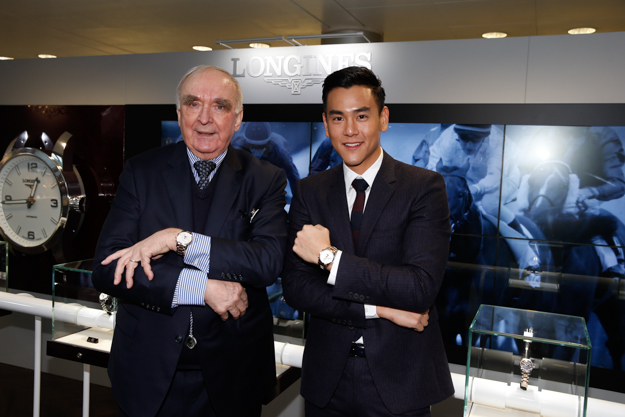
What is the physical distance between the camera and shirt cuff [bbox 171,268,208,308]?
163 centimetres

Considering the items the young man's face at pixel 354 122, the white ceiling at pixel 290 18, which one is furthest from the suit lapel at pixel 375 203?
the white ceiling at pixel 290 18

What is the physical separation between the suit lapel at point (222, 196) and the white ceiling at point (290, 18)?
356 centimetres

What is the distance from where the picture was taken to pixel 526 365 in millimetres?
1506

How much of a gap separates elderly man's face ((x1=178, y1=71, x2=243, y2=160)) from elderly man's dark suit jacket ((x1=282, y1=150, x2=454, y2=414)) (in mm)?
479

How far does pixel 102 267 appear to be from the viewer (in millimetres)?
1691

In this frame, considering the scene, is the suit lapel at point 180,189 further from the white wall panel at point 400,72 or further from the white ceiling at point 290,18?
the white ceiling at point 290,18

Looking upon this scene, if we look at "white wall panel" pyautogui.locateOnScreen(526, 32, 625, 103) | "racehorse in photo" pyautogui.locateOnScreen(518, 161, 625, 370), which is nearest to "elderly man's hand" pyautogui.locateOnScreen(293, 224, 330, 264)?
"racehorse in photo" pyautogui.locateOnScreen(518, 161, 625, 370)

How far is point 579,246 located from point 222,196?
2.93 m

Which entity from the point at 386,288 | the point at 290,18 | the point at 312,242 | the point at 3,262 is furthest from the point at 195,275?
the point at 290,18

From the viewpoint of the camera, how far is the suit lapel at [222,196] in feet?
5.73

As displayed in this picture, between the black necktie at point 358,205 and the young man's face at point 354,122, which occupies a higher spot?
the young man's face at point 354,122

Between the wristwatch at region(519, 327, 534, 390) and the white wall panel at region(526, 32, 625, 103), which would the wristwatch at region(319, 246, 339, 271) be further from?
the white wall panel at region(526, 32, 625, 103)

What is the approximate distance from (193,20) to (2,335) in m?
4.14

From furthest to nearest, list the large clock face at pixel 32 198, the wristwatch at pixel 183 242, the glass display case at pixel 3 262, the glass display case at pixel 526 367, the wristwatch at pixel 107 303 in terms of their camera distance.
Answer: the large clock face at pixel 32 198 < the glass display case at pixel 3 262 < the wristwatch at pixel 107 303 < the wristwatch at pixel 183 242 < the glass display case at pixel 526 367
